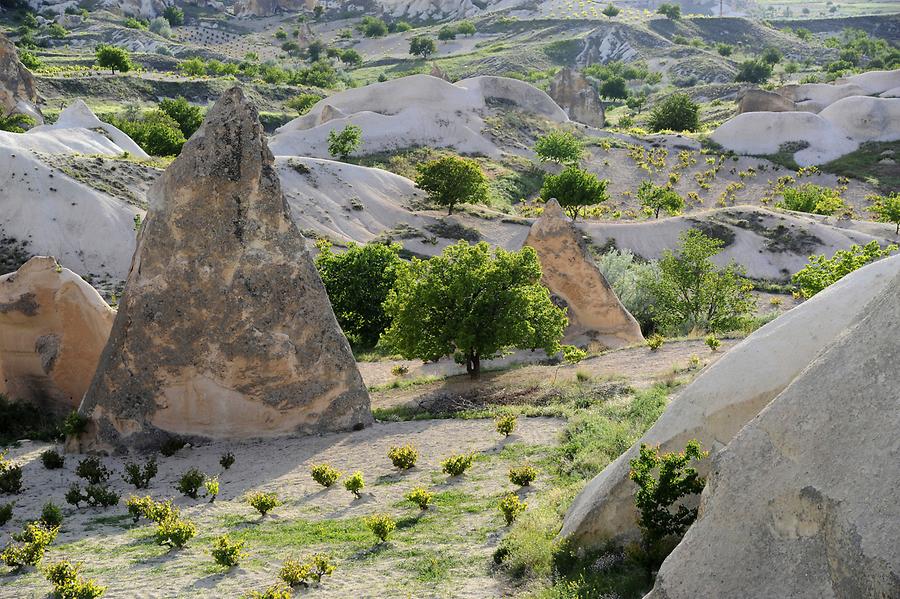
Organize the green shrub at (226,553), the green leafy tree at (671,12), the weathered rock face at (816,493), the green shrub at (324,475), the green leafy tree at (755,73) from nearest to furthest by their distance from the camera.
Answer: the weathered rock face at (816,493) < the green shrub at (226,553) < the green shrub at (324,475) < the green leafy tree at (755,73) < the green leafy tree at (671,12)

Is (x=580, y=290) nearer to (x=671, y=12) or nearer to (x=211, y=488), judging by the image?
(x=211, y=488)

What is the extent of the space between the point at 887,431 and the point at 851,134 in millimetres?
72918

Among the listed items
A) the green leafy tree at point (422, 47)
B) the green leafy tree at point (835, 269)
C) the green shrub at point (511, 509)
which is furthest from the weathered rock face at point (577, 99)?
the green shrub at point (511, 509)

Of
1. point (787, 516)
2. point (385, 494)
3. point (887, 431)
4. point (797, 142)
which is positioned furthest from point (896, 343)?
point (797, 142)

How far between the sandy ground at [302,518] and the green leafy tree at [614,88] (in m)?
93.9

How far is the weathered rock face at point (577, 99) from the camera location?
87.2 meters

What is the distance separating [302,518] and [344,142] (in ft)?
159

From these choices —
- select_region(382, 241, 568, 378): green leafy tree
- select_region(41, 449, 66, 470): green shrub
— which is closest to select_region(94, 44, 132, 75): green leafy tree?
select_region(382, 241, 568, 378): green leafy tree

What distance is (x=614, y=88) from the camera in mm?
104375

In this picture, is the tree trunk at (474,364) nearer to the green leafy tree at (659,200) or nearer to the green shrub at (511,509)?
the green shrub at (511,509)

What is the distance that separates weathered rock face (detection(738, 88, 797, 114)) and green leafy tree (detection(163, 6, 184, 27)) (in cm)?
9416

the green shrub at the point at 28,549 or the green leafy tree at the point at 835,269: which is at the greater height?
the green shrub at the point at 28,549

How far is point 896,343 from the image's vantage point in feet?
18.3

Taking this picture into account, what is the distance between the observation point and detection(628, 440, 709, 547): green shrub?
7910mm
